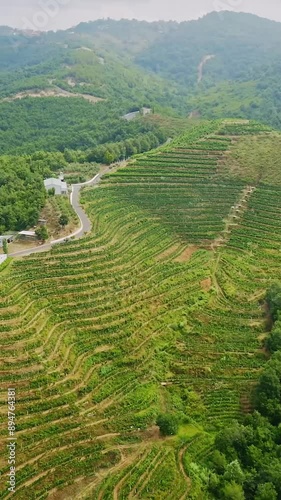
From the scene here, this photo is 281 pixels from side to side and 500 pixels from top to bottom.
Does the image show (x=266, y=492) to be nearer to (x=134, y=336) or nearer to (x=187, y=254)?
(x=134, y=336)

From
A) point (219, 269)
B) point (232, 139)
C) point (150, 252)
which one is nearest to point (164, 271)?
point (150, 252)

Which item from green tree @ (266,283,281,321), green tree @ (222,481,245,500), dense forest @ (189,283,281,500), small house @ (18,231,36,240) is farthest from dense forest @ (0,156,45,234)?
green tree @ (222,481,245,500)

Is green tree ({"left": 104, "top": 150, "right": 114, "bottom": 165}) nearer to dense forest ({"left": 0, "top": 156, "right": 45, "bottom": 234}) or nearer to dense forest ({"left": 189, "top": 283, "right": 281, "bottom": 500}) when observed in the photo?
dense forest ({"left": 0, "top": 156, "right": 45, "bottom": 234})

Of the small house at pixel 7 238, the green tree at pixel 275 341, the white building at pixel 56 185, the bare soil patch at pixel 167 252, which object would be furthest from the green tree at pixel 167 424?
the white building at pixel 56 185

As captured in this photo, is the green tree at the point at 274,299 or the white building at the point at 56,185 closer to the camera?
the green tree at the point at 274,299

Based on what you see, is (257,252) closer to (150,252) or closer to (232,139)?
(150,252)

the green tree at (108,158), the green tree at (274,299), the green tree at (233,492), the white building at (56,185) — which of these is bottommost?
the green tree at (233,492)

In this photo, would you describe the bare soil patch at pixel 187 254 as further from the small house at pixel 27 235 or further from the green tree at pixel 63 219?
the small house at pixel 27 235
